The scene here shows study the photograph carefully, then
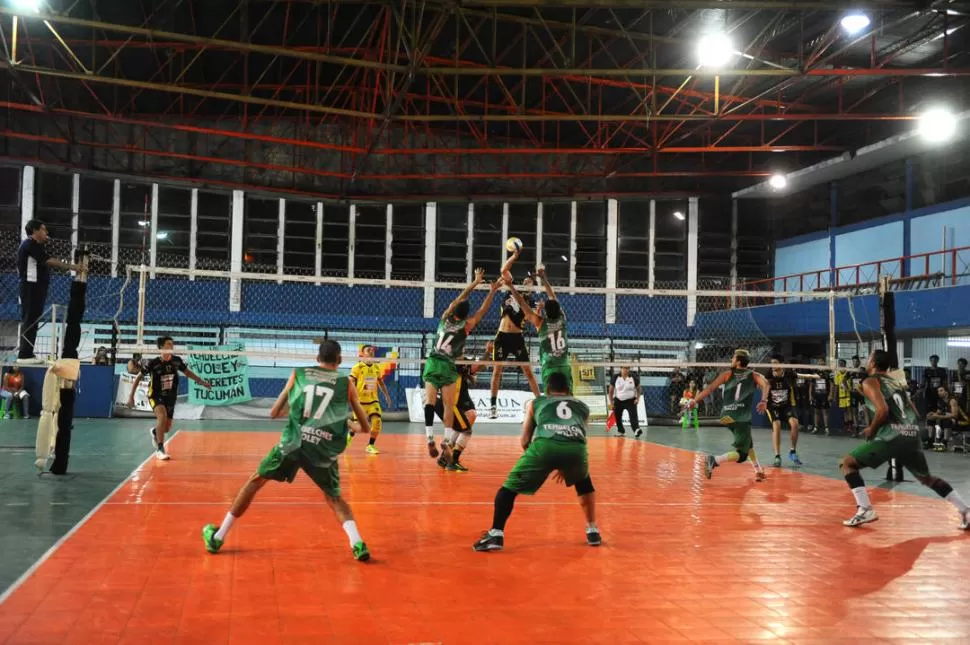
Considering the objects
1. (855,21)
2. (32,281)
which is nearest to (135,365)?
(32,281)

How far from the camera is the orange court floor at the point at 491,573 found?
15.6ft

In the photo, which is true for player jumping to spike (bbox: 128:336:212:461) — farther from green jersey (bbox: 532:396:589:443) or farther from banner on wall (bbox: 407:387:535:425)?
banner on wall (bbox: 407:387:535:425)

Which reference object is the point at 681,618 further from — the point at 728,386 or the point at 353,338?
the point at 353,338

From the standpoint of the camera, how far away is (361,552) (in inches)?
249

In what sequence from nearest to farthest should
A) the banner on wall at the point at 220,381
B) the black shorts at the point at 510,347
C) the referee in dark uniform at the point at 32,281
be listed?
the referee in dark uniform at the point at 32,281, the black shorts at the point at 510,347, the banner on wall at the point at 220,381

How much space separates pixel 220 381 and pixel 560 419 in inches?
699

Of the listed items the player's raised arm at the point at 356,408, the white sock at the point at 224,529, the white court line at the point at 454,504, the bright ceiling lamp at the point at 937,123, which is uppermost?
the bright ceiling lamp at the point at 937,123

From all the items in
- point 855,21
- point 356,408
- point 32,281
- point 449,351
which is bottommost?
point 356,408

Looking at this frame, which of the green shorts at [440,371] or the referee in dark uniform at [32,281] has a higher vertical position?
the referee in dark uniform at [32,281]

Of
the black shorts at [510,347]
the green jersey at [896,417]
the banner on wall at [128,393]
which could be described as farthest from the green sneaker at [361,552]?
the banner on wall at [128,393]

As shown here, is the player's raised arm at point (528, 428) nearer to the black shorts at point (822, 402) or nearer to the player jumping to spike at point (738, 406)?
the player jumping to spike at point (738, 406)

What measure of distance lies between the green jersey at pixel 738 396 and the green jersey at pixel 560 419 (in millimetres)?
5465

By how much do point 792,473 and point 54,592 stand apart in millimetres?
11211

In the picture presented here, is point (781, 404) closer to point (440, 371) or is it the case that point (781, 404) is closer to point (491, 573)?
point (440, 371)
